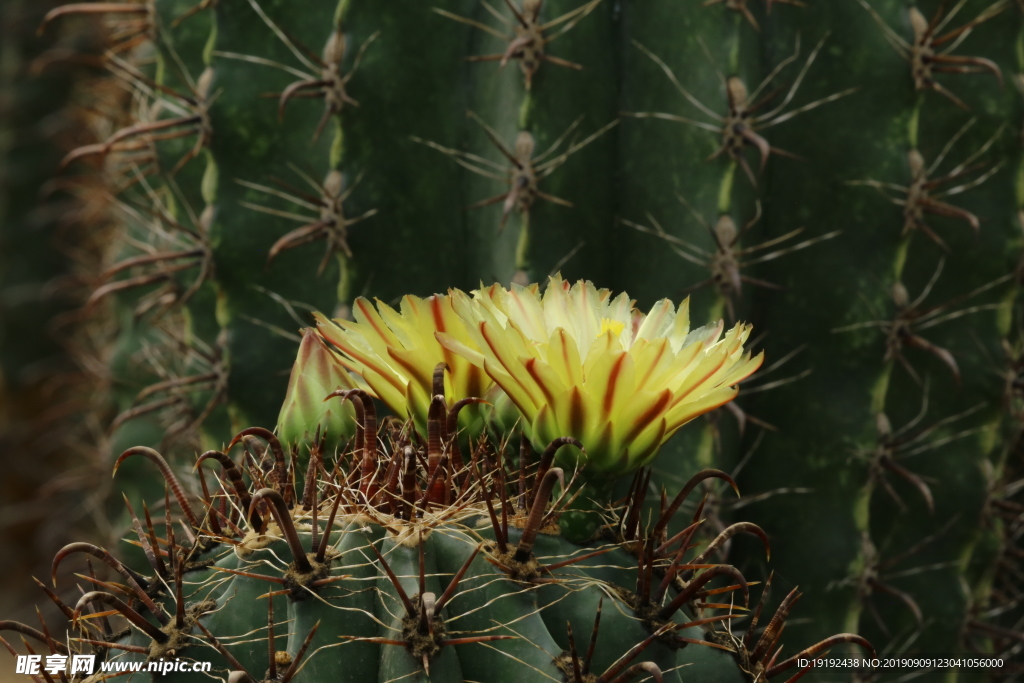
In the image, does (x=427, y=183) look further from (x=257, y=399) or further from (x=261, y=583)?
(x=261, y=583)

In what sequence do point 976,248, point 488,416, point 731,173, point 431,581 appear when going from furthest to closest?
point 976,248
point 731,173
point 488,416
point 431,581

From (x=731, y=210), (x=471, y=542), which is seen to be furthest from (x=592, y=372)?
(x=731, y=210)

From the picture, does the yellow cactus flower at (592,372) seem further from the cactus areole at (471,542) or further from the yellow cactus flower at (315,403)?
the yellow cactus flower at (315,403)

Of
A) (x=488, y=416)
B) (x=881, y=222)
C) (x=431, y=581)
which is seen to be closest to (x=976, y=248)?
(x=881, y=222)

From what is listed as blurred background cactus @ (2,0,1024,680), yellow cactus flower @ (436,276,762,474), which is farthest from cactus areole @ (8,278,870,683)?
blurred background cactus @ (2,0,1024,680)

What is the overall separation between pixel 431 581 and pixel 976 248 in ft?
2.85

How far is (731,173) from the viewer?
1.06m

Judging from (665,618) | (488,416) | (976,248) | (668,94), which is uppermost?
(668,94)

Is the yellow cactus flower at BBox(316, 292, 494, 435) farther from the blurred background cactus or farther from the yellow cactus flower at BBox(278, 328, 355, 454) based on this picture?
the blurred background cactus

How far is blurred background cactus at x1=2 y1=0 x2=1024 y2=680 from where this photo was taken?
3.57 ft

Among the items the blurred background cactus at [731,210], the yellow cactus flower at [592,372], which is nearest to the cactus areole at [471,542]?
the yellow cactus flower at [592,372]

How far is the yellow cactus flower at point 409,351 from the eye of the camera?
672mm

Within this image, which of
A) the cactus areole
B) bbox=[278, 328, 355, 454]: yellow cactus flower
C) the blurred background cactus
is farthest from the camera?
the blurred background cactus

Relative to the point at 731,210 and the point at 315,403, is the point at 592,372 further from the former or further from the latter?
the point at 731,210
